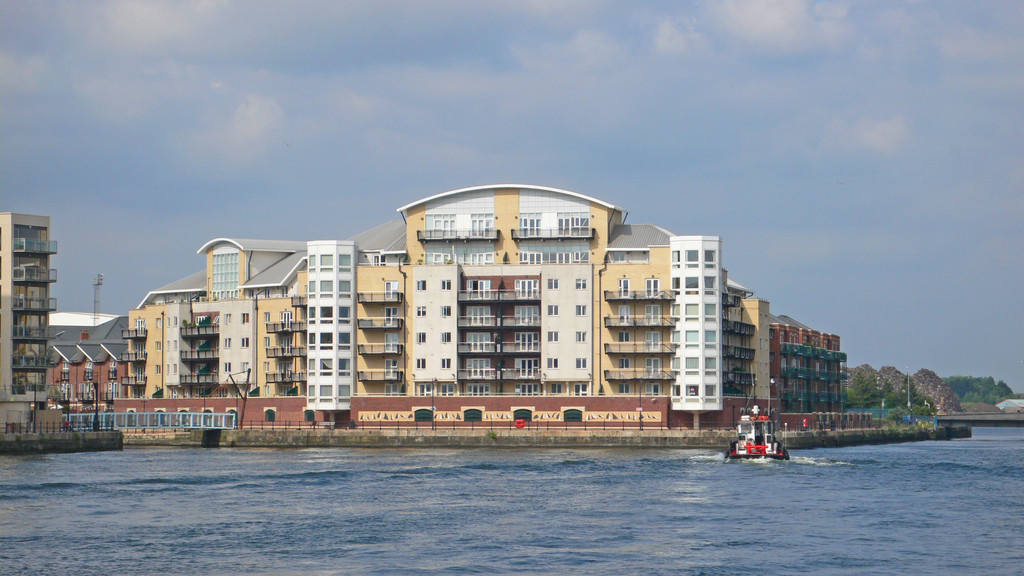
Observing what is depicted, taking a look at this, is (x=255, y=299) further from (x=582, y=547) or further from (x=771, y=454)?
(x=582, y=547)

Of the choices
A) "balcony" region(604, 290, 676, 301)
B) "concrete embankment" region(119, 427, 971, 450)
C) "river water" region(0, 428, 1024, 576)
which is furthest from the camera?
"balcony" region(604, 290, 676, 301)

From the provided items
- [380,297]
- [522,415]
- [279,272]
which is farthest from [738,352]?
[279,272]

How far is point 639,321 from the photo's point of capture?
149500mm

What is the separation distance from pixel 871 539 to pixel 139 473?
58.1m

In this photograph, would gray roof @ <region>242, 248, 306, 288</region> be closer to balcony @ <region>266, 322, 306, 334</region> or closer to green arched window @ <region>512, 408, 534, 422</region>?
balcony @ <region>266, 322, 306, 334</region>

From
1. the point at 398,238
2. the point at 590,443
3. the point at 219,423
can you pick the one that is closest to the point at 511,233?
Result: the point at 398,238

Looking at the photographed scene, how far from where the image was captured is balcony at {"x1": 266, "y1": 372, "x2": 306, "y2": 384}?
161 metres

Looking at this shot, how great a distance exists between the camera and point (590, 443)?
139 metres

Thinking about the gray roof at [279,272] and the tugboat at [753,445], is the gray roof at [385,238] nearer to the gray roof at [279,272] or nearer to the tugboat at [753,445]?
the gray roof at [279,272]

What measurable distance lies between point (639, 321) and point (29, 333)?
6367 cm

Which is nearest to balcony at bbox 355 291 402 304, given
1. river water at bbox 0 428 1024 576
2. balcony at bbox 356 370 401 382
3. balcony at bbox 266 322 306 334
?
balcony at bbox 356 370 401 382

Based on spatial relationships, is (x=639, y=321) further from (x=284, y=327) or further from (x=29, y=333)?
(x=29, y=333)

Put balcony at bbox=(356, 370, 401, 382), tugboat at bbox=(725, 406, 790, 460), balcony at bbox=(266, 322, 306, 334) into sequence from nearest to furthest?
tugboat at bbox=(725, 406, 790, 460), balcony at bbox=(356, 370, 401, 382), balcony at bbox=(266, 322, 306, 334)

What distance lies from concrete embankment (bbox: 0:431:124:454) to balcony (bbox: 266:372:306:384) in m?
30.7
